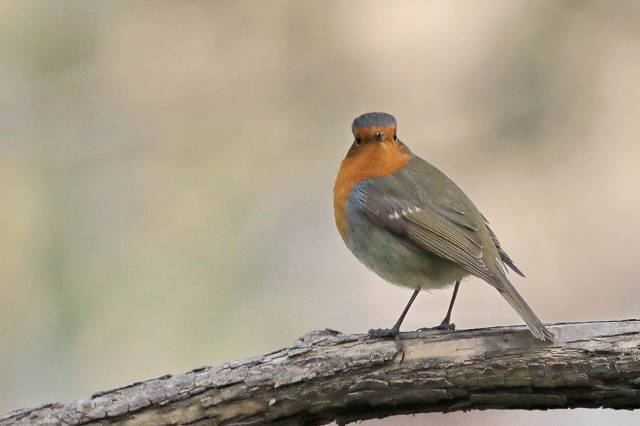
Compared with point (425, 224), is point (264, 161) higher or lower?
higher

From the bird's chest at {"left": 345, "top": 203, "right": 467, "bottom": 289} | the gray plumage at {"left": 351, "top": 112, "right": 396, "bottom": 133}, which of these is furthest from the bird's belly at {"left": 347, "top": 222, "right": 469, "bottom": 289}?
the gray plumage at {"left": 351, "top": 112, "right": 396, "bottom": 133}

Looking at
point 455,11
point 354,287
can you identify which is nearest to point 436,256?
point 354,287

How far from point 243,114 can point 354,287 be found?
6.12 feet

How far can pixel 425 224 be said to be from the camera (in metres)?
4.22

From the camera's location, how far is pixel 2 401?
20.6 feet

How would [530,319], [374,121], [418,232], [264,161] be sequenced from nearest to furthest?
1. [530,319]
2. [418,232]
3. [374,121]
4. [264,161]

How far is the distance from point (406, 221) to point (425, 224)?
9 cm

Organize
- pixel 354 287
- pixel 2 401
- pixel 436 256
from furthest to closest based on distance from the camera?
pixel 354 287
pixel 2 401
pixel 436 256

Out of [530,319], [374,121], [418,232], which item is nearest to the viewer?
[530,319]

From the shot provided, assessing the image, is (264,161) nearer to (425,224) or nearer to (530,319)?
(425,224)

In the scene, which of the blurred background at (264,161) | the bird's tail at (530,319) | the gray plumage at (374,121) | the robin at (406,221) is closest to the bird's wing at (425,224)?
the robin at (406,221)

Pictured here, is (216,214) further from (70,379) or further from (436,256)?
(436,256)

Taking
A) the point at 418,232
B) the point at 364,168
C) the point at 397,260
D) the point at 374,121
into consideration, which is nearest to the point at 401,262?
the point at 397,260

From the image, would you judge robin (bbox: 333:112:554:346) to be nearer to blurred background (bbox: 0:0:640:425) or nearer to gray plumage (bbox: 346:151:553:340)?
gray plumage (bbox: 346:151:553:340)
